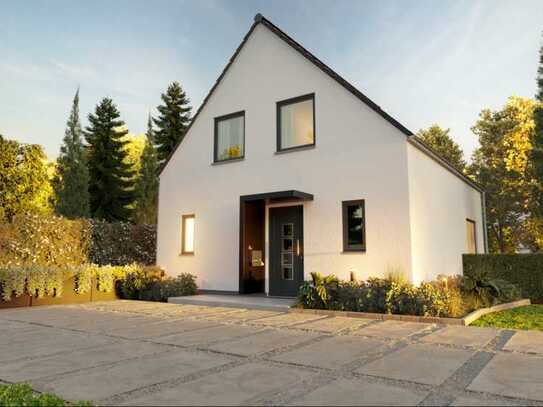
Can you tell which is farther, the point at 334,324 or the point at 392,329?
the point at 334,324

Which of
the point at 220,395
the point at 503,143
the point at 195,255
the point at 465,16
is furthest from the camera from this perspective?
the point at 503,143

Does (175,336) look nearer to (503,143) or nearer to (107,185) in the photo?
(503,143)

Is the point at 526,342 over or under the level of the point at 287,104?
under

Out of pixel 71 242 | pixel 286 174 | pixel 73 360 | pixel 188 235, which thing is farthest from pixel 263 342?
pixel 71 242

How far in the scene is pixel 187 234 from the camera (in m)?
12.9

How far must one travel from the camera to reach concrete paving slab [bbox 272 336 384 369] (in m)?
4.42

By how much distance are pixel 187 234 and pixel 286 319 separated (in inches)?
244

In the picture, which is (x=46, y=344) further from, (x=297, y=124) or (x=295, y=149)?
(x=297, y=124)

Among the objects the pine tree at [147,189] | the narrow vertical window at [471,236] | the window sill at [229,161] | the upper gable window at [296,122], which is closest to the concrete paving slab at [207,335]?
the upper gable window at [296,122]

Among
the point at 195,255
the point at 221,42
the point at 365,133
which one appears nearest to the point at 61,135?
the point at 221,42

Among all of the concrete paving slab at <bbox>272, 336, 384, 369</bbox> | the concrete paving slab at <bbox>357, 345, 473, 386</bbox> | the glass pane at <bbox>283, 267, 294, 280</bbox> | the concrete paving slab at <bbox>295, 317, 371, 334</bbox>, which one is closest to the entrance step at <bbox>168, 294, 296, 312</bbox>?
the glass pane at <bbox>283, 267, 294, 280</bbox>

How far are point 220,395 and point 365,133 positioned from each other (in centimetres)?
763

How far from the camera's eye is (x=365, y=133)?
31.8 ft

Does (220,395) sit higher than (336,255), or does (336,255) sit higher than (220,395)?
(336,255)
